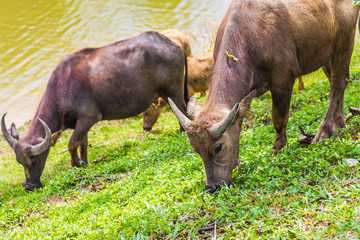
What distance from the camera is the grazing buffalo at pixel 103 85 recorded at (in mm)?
7781

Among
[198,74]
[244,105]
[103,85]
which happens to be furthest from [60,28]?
[244,105]

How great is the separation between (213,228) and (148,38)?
17.9ft

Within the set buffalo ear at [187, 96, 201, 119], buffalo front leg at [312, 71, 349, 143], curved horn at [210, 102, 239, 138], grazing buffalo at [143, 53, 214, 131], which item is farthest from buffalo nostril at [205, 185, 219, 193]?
grazing buffalo at [143, 53, 214, 131]

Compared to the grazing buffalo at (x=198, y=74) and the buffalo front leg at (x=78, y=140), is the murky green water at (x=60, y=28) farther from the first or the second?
the buffalo front leg at (x=78, y=140)

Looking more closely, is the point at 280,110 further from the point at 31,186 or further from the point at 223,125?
the point at 31,186

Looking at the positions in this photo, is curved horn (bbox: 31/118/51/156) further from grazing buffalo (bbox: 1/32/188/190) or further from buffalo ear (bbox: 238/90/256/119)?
buffalo ear (bbox: 238/90/256/119)

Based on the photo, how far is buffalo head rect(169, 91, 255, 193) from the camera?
4.31 metres

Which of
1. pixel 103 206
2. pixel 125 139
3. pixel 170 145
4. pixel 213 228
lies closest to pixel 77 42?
pixel 125 139

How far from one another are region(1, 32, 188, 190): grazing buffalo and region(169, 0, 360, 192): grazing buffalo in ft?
9.99

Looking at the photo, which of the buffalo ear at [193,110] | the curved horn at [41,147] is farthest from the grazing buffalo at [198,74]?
the buffalo ear at [193,110]

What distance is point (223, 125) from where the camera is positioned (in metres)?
4.24

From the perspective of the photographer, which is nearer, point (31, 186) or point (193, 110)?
point (193, 110)

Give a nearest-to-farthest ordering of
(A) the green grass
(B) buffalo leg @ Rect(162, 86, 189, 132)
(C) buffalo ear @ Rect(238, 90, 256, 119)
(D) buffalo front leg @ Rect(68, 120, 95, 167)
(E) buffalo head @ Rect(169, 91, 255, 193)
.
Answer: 1. (A) the green grass
2. (E) buffalo head @ Rect(169, 91, 255, 193)
3. (C) buffalo ear @ Rect(238, 90, 256, 119)
4. (D) buffalo front leg @ Rect(68, 120, 95, 167)
5. (B) buffalo leg @ Rect(162, 86, 189, 132)

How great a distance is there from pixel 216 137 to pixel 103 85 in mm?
4176
